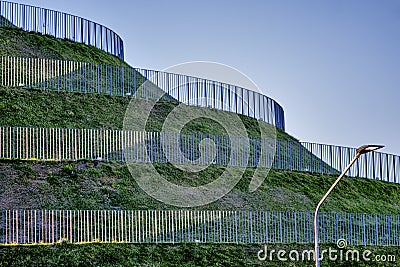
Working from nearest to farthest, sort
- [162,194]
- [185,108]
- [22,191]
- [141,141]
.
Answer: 1. [22,191]
2. [162,194]
3. [141,141]
4. [185,108]

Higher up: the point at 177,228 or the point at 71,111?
the point at 71,111

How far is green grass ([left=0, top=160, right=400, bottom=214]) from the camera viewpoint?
51875mm

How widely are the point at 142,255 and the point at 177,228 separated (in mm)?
4798

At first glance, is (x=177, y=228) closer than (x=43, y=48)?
Yes

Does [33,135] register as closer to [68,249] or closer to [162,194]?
[162,194]

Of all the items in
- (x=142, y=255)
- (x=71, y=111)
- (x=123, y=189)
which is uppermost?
(x=71, y=111)

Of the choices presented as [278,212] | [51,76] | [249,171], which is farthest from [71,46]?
[278,212]

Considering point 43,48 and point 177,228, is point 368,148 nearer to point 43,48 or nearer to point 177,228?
point 177,228

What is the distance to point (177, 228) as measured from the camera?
167 feet

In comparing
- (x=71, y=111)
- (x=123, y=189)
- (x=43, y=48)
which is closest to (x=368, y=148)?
(x=123, y=189)

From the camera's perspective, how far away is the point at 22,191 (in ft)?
170

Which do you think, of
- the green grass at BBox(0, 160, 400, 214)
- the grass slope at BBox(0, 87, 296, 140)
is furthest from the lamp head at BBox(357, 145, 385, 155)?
the grass slope at BBox(0, 87, 296, 140)

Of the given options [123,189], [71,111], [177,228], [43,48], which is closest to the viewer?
[177,228]

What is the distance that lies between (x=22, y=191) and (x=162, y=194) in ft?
29.3
